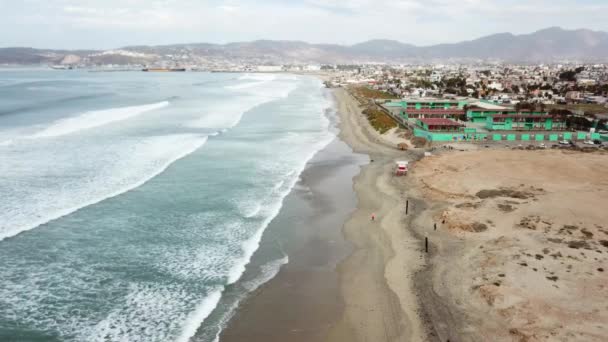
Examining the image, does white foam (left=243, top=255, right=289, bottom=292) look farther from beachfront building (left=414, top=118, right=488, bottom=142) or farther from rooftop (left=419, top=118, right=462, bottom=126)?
rooftop (left=419, top=118, right=462, bottom=126)

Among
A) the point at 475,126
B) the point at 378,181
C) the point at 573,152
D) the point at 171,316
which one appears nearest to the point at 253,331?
the point at 171,316

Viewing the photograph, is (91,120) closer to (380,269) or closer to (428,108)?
(428,108)

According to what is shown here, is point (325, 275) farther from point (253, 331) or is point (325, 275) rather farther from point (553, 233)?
point (553, 233)

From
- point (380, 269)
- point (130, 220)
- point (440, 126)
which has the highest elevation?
point (440, 126)

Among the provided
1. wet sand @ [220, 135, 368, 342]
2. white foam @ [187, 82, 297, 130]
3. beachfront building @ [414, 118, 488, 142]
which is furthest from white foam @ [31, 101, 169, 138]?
beachfront building @ [414, 118, 488, 142]

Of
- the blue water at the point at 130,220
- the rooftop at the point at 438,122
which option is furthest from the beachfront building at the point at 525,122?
the blue water at the point at 130,220

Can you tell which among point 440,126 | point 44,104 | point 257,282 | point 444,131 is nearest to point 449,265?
point 257,282

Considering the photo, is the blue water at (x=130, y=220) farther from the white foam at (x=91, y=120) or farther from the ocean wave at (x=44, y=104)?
the ocean wave at (x=44, y=104)
